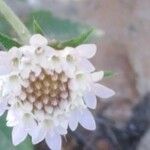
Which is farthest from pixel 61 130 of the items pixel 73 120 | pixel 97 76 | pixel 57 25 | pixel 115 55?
pixel 115 55

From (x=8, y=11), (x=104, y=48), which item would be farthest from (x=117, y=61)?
(x=8, y=11)

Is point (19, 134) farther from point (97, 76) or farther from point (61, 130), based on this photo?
point (97, 76)

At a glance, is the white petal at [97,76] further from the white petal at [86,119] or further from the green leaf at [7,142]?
the green leaf at [7,142]

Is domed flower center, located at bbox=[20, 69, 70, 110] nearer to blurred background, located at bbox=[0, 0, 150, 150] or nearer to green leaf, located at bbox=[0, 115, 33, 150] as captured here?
green leaf, located at bbox=[0, 115, 33, 150]

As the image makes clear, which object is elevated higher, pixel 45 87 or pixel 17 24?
pixel 17 24

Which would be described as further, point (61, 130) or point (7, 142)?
point (7, 142)

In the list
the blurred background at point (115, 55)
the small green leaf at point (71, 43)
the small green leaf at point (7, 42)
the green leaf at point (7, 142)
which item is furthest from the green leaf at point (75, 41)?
the blurred background at point (115, 55)

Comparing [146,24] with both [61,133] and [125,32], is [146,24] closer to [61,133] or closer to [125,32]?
[125,32]
